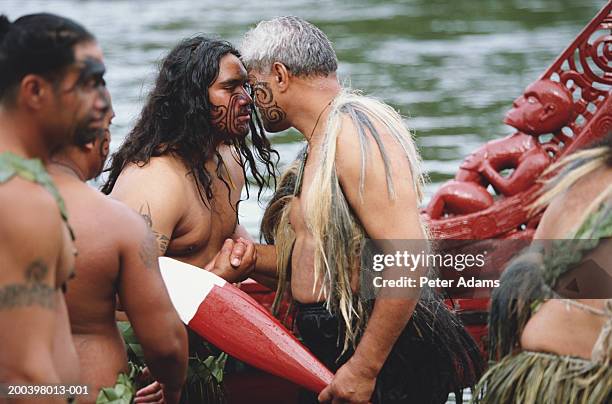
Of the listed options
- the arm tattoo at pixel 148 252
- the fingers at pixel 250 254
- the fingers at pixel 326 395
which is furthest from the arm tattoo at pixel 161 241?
the arm tattoo at pixel 148 252

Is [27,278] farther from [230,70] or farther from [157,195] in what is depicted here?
[230,70]

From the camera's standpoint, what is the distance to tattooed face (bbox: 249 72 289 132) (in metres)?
4.79

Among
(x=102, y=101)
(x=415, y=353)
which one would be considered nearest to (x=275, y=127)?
(x=415, y=353)

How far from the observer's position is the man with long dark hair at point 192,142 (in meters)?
4.87

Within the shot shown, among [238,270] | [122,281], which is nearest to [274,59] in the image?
[238,270]

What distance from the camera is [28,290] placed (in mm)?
3133

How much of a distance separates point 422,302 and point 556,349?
1.04 metres

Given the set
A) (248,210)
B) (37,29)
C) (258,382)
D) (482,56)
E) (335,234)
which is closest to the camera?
(37,29)

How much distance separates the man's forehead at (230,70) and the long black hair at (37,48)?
1.68 m

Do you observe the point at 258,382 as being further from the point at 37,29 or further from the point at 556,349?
the point at 37,29

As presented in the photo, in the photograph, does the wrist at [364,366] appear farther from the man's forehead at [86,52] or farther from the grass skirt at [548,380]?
the man's forehead at [86,52]

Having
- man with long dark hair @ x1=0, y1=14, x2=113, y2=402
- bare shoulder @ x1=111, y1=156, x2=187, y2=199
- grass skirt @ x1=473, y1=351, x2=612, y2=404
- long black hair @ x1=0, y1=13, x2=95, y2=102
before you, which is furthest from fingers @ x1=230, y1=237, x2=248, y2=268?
long black hair @ x1=0, y1=13, x2=95, y2=102

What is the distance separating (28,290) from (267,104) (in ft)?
5.99

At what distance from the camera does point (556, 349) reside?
3902mm
